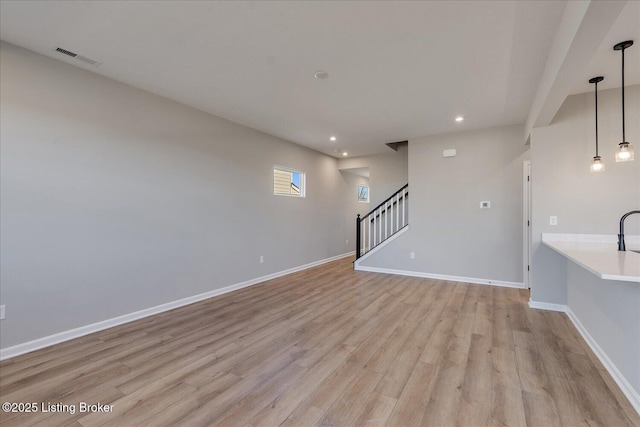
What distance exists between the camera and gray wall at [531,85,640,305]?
2.98 m

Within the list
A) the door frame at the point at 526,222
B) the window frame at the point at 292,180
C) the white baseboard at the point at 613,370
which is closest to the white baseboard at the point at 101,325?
the window frame at the point at 292,180

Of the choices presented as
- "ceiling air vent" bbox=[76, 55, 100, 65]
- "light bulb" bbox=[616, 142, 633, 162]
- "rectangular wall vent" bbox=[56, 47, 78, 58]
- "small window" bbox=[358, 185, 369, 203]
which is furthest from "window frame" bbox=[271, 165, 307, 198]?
"light bulb" bbox=[616, 142, 633, 162]

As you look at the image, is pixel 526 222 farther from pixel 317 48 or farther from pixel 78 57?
pixel 78 57

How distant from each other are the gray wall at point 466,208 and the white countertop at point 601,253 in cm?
131

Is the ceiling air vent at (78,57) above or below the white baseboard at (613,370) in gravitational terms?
above

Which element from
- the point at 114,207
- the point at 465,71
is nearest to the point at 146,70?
the point at 114,207

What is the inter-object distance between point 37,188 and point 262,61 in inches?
95.3

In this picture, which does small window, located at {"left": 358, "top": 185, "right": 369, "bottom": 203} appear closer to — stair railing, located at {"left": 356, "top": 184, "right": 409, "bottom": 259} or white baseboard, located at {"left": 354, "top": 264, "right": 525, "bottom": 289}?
stair railing, located at {"left": 356, "top": 184, "right": 409, "bottom": 259}

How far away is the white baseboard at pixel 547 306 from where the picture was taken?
3436 millimetres

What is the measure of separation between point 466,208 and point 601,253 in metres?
2.57

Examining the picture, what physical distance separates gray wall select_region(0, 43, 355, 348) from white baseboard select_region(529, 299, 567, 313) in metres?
4.17

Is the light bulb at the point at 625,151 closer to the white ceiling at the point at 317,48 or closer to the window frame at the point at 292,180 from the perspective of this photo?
the white ceiling at the point at 317,48

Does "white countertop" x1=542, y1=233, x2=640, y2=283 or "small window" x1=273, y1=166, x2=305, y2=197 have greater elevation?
"small window" x1=273, y1=166, x2=305, y2=197

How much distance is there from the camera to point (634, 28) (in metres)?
2.05
